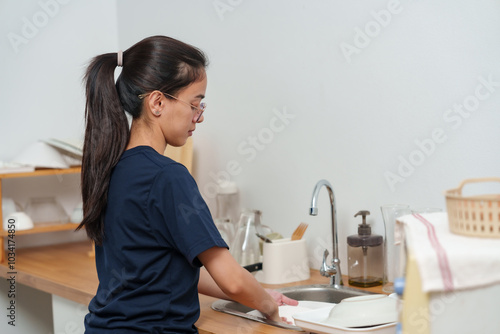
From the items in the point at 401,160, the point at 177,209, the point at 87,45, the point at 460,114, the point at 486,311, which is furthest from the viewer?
the point at 87,45

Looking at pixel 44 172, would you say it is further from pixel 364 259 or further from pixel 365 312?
pixel 365 312

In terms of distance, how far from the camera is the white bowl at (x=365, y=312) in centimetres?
118

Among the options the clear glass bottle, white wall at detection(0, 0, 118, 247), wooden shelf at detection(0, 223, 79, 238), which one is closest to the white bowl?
the clear glass bottle

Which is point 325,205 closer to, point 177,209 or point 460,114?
point 460,114

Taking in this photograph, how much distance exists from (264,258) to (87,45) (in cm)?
132

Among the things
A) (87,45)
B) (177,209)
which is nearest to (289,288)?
(177,209)

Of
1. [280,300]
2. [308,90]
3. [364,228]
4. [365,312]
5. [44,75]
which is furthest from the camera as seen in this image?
[44,75]

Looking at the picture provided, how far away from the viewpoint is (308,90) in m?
1.84

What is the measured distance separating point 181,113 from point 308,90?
0.62 meters

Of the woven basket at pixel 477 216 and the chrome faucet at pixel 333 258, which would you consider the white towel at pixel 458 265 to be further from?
the chrome faucet at pixel 333 258

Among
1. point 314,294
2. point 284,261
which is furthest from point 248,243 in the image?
point 314,294

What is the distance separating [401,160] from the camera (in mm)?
1606

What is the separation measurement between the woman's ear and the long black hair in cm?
1

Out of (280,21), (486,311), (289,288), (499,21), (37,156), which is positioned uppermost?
(280,21)
